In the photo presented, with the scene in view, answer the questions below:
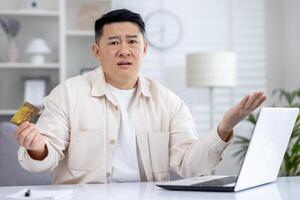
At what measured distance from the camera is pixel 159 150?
205 centimetres

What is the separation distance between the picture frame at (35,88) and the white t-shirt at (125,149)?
2.30m

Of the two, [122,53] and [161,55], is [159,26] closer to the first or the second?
[161,55]

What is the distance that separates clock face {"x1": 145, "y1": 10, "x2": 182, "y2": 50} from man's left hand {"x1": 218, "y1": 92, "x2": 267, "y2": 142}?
3007 mm

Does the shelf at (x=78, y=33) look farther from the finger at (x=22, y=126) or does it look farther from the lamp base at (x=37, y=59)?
the finger at (x=22, y=126)

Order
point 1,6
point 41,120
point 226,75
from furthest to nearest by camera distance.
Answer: point 1,6 < point 226,75 < point 41,120

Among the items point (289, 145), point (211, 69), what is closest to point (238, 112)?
point (211, 69)

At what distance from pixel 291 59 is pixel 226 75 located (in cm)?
83

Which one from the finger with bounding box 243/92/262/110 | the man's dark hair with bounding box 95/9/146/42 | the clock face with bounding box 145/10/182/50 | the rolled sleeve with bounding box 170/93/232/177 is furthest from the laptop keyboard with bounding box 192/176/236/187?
the clock face with bounding box 145/10/182/50

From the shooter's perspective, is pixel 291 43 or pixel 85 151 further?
pixel 291 43

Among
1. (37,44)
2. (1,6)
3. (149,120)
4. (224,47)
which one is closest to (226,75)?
(224,47)

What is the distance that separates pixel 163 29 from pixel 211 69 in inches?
30.6

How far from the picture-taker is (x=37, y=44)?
14.1 feet

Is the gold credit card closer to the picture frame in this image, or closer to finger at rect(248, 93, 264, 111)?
finger at rect(248, 93, 264, 111)

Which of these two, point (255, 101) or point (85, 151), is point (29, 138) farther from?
point (255, 101)
